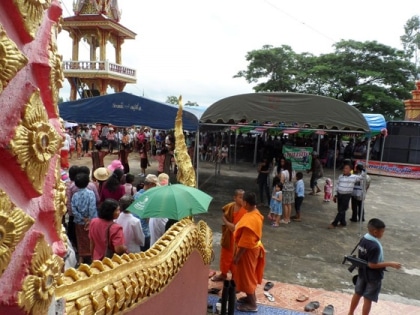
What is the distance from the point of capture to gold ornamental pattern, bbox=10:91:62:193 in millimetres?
733

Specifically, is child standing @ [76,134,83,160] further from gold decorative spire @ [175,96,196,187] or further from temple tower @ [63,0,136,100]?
gold decorative spire @ [175,96,196,187]

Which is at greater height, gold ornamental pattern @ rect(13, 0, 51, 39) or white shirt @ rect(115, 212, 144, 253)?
gold ornamental pattern @ rect(13, 0, 51, 39)

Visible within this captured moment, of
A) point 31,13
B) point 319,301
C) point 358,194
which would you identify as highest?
point 31,13

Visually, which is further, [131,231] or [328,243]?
[328,243]

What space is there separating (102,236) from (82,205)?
1053 mm

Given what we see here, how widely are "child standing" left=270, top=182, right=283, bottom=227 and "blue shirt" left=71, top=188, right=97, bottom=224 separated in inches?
155

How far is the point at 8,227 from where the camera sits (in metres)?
0.72

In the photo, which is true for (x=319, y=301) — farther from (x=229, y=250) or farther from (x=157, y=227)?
(x=157, y=227)

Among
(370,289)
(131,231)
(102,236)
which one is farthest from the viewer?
(370,289)

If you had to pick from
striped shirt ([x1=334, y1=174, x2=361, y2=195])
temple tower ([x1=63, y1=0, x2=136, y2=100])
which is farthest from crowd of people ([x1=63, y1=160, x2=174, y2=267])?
temple tower ([x1=63, y1=0, x2=136, y2=100])

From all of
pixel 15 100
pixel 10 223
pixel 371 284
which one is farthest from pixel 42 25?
pixel 371 284

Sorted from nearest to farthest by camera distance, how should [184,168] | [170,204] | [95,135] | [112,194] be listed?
[170,204], [184,168], [112,194], [95,135]

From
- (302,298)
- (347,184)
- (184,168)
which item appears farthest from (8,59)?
(347,184)

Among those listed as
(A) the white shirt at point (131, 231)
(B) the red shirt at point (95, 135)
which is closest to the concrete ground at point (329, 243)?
(A) the white shirt at point (131, 231)
